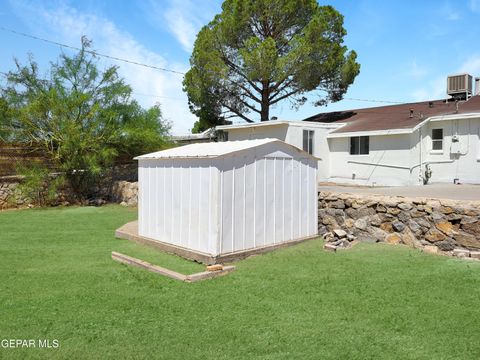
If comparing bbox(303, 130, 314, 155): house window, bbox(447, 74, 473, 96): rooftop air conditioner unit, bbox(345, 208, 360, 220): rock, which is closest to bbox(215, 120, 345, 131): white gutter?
bbox(303, 130, 314, 155): house window

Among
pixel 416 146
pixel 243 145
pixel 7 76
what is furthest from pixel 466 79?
pixel 7 76

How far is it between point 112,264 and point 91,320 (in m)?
2.68

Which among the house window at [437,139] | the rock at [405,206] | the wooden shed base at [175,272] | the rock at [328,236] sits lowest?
the wooden shed base at [175,272]

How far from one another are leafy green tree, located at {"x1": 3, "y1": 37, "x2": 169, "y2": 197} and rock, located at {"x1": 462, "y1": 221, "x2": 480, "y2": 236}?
13.1 metres

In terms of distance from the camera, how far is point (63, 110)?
16.6 m

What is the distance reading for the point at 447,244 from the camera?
8469 millimetres

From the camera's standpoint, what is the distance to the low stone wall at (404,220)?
27.2ft

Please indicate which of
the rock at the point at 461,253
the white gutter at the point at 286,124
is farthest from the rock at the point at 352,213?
the white gutter at the point at 286,124

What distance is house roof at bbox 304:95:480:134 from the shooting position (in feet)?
60.8

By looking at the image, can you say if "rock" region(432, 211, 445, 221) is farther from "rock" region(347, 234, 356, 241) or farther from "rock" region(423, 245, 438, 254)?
"rock" region(347, 234, 356, 241)

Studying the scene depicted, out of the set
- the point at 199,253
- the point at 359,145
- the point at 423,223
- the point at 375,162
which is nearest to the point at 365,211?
the point at 423,223

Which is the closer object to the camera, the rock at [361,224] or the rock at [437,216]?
the rock at [437,216]

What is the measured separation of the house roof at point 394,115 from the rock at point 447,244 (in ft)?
32.9

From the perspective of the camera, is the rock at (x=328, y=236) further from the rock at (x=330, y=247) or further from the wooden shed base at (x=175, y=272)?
the wooden shed base at (x=175, y=272)
